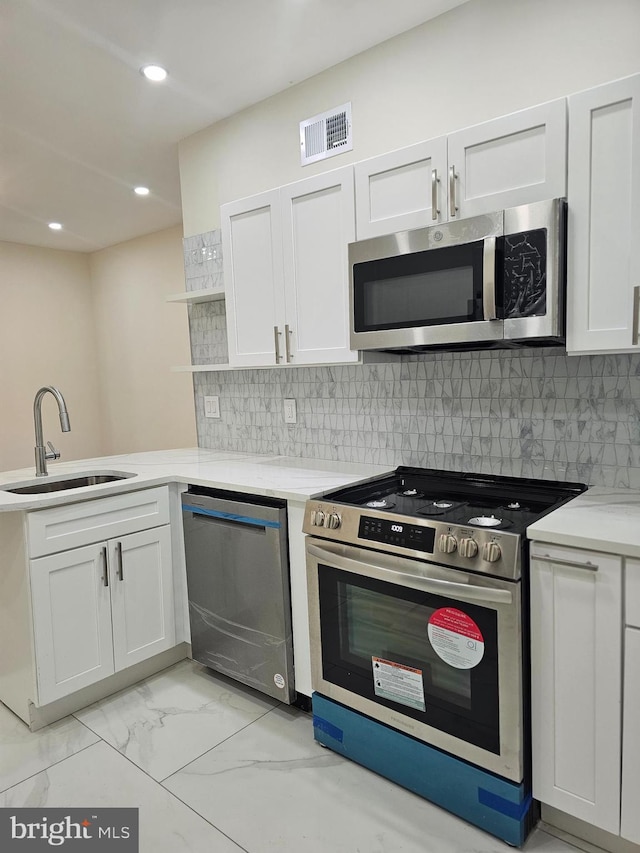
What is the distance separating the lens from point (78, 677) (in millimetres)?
2408

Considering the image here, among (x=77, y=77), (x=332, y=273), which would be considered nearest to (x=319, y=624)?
(x=332, y=273)

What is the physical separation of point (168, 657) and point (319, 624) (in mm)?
1089

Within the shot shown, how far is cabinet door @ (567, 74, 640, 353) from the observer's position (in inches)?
63.7

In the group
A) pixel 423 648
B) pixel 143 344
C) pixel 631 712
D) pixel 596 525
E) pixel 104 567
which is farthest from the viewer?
pixel 143 344

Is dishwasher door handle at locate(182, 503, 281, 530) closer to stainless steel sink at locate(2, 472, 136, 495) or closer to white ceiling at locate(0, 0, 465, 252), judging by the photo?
stainless steel sink at locate(2, 472, 136, 495)

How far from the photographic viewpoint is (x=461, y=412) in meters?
2.38

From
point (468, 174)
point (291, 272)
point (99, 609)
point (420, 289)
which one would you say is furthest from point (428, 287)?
point (99, 609)

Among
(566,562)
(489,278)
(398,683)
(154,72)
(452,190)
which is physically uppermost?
(154,72)

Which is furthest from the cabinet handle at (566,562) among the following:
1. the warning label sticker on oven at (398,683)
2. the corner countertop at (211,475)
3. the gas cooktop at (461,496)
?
the corner countertop at (211,475)

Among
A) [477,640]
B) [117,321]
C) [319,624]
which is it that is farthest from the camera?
[117,321]

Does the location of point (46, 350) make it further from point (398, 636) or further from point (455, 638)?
point (455, 638)

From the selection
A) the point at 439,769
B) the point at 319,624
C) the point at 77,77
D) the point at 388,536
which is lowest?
the point at 439,769

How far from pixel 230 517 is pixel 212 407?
1.14 meters

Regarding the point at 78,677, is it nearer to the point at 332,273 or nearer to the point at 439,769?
the point at 439,769
